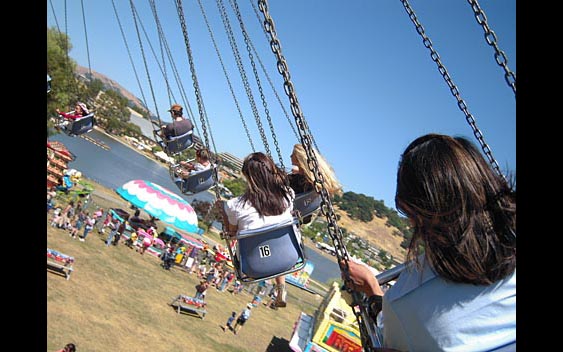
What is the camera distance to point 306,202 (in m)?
4.54

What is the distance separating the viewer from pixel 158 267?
1578cm

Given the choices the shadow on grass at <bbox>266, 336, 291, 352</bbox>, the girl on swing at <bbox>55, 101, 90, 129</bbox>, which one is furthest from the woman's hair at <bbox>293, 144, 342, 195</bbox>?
the shadow on grass at <bbox>266, 336, 291, 352</bbox>

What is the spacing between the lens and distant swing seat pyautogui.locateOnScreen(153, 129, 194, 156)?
316 inches

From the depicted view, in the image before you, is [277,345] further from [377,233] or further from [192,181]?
[377,233]

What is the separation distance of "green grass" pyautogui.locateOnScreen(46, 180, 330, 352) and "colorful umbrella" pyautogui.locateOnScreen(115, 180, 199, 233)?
5.48 feet

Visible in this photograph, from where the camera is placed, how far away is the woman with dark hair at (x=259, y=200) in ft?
11.8

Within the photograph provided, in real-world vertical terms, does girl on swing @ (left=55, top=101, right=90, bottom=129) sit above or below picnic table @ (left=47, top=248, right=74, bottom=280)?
above

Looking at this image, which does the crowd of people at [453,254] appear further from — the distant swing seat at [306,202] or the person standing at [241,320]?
the person standing at [241,320]

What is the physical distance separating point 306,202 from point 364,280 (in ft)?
9.01

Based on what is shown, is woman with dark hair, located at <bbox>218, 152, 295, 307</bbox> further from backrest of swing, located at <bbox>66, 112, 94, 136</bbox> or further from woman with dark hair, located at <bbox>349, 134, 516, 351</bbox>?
backrest of swing, located at <bbox>66, 112, 94, 136</bbox>

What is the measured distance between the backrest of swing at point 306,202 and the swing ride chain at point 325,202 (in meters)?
2.40

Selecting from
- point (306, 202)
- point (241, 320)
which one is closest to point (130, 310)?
point (241, 320)
